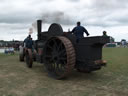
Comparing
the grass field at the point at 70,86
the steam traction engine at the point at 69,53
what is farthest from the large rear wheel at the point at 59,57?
the grass field at the point at 70,86

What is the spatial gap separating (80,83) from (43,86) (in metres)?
1.12

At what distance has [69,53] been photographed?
216 inches

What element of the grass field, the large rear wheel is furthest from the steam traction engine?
the grass field

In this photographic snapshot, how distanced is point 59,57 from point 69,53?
28.2 inches

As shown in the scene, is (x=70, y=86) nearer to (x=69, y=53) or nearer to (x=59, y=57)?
(x=69, y=53)

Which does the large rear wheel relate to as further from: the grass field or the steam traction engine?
the grass field

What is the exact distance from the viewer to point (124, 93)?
4445mm

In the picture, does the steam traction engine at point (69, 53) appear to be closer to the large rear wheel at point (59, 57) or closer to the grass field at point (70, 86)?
the large rear wheel at point (59, 57)

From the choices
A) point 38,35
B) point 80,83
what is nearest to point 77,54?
point 80,83

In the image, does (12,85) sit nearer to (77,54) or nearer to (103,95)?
(77,54)

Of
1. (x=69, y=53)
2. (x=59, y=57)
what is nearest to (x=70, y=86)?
(x=69, y=53)

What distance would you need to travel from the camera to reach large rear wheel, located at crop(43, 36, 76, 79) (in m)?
5.52

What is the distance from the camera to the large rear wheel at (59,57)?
18.1ft

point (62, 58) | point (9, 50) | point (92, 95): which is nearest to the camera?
point (92, 95)
